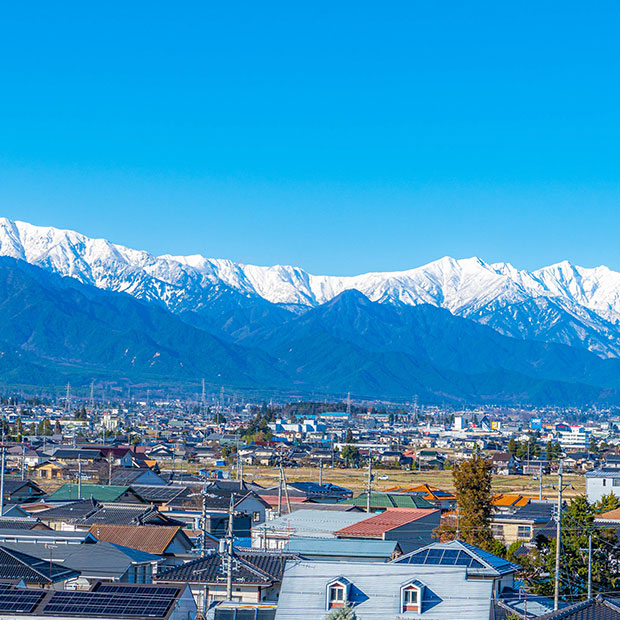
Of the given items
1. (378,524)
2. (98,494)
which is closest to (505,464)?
(98,494)

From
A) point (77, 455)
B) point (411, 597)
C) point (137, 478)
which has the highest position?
point (411, 597)

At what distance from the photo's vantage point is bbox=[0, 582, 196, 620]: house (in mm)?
18141

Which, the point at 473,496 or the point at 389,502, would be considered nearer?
the point at 473,496

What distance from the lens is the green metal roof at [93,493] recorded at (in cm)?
4866

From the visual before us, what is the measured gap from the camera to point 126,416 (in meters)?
177

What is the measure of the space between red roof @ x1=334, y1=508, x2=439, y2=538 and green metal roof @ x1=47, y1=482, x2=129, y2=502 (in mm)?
16090

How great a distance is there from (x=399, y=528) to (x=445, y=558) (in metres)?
11.4

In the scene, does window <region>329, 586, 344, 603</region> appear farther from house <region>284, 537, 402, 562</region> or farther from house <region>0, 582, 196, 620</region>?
house <region>284, 537, 402, 562</region>

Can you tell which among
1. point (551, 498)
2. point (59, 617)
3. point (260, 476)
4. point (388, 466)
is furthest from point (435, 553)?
point (388, 466)

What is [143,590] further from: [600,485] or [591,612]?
[600,485]

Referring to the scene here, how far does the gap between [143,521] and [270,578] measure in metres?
13.0

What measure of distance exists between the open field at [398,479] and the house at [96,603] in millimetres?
40027

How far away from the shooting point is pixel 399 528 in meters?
33.7

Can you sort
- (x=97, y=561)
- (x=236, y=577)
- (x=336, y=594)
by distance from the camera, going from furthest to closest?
(x=97, y=561) < (x=236, y=577) < (x=336, y=594)
